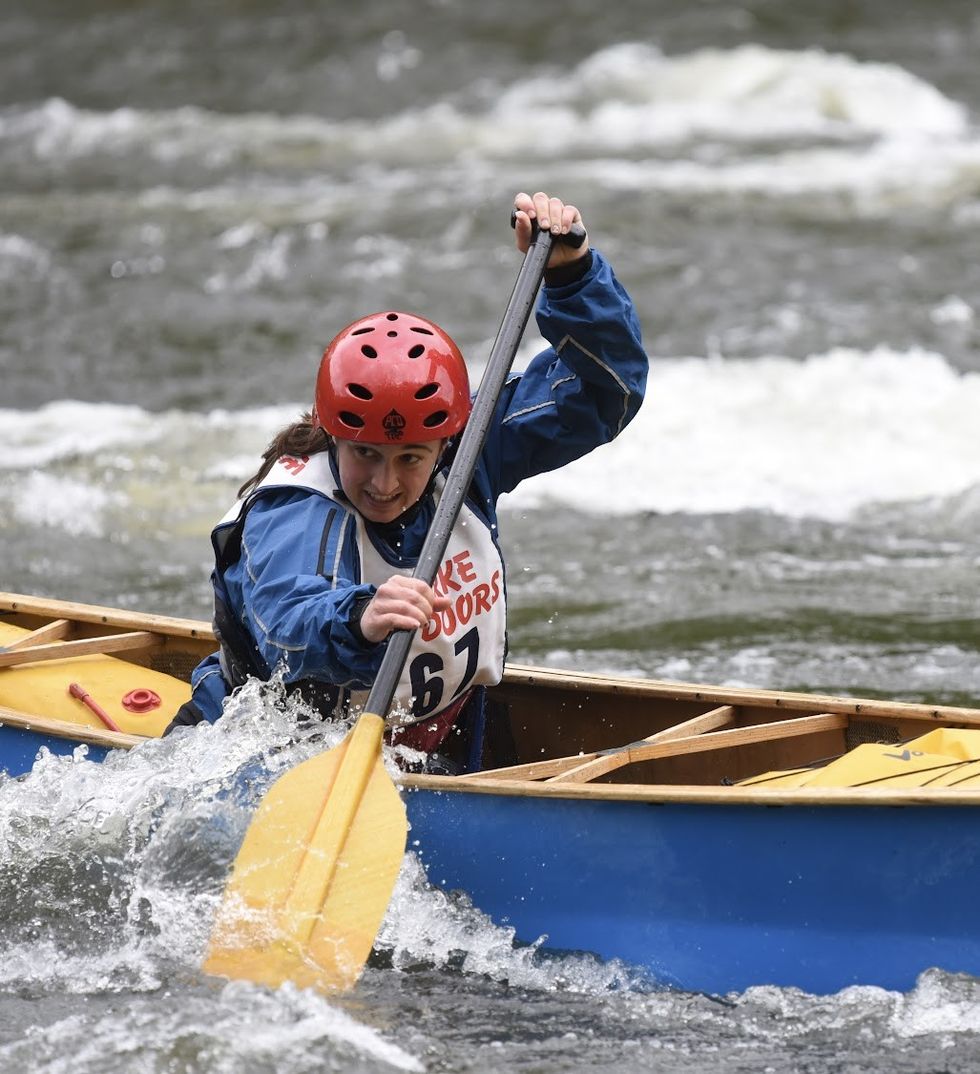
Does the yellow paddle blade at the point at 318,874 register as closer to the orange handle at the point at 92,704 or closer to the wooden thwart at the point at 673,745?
the wooden thwart at the point at 673,745

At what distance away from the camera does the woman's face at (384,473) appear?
4090 millimetres

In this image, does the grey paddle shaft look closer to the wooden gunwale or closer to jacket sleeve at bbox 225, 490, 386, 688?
jacket sleeve at bbox 225, 490, 386, 688

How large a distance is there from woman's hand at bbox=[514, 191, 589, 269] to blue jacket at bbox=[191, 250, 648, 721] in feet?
0.21

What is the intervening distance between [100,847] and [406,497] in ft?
4.37

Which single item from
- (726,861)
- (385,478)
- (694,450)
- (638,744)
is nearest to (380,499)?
(385,478)

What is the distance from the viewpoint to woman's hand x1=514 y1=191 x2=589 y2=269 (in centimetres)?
433

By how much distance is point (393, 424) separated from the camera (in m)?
4.02

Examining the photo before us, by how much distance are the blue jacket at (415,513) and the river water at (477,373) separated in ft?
1.13

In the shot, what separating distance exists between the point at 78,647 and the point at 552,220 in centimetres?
225

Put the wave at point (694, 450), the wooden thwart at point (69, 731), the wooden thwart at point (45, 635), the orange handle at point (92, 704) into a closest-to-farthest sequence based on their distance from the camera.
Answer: the wooden thwart at point (69, 731) < the orange handle at point (92, 704) < the wooden thwart at point (45, 635) < the wave at point (694, 450)

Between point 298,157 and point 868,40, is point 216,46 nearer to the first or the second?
point 298,157

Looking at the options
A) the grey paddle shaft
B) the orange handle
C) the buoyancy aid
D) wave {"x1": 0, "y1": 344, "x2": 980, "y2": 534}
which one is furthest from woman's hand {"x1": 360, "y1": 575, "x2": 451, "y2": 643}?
wave {"x1": 0, "y1": 344, "x2": 980, "y2": 534}

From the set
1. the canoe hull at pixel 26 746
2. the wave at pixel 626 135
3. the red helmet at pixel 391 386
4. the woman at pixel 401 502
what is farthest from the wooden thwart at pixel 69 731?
the wave at pixel 626 135

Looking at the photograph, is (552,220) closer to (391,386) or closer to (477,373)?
(391,386)
